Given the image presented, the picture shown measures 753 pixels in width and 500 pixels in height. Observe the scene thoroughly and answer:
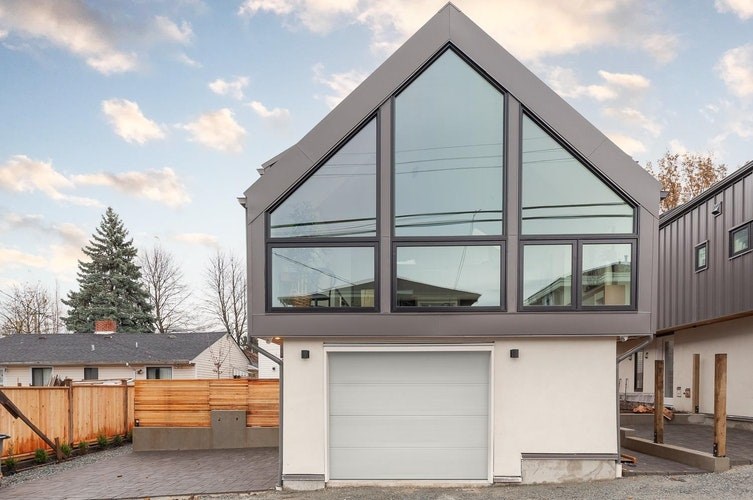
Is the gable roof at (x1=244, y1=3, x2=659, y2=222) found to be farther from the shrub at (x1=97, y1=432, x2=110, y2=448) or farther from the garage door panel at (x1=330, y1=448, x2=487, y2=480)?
the shrub at (x1=97, y1=432, x2=110, y2=448)

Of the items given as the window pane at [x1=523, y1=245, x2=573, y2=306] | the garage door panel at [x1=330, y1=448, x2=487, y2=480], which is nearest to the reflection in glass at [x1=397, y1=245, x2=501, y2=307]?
the window pane at [x1=523, y1=245, x2=573, y2=306]

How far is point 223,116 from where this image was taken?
17.4 m

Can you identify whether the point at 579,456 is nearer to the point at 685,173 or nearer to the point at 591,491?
the point at 591,491

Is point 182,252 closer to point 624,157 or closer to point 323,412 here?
point 323,412

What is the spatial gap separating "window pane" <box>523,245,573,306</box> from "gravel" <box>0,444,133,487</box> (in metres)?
9.47

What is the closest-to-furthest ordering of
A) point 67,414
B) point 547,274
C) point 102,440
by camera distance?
point 547,274 → point 67,414 → point 102,440

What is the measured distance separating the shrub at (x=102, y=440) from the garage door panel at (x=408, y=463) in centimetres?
757

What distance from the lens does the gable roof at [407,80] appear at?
22.9 ft

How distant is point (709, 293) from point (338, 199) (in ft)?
33.4

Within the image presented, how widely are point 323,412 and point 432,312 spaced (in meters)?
2.24

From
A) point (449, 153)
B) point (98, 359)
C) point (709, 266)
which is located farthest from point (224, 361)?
point (709, 266)

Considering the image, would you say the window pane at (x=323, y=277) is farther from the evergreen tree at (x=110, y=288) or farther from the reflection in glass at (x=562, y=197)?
the evergreen tree at (x=110, y=288)

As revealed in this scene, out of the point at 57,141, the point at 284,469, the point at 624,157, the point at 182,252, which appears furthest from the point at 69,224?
the point at 624,157

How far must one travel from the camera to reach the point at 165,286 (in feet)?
121
